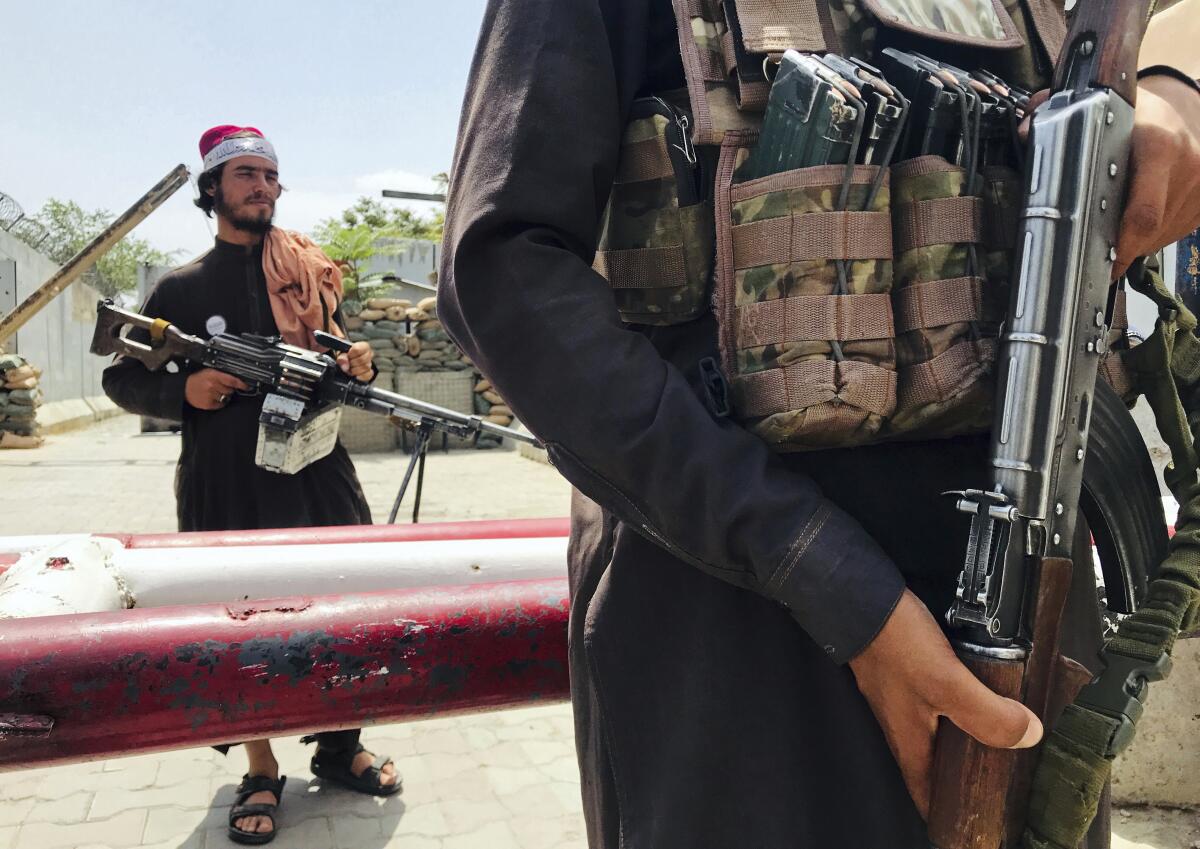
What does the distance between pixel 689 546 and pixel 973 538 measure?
0.26m

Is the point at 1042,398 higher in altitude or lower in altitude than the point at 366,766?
higher

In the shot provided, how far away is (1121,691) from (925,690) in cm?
32

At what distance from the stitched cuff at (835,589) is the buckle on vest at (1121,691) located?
327 mm

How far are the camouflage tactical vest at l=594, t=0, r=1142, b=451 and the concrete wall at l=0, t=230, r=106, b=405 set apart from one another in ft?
54.9

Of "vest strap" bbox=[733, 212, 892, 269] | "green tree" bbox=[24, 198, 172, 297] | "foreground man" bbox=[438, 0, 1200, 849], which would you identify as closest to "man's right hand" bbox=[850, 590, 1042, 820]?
"foreground man" bbox=[438, 0, 1200, 849]

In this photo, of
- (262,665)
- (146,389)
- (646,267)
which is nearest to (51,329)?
(146,389)

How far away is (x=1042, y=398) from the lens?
81cm

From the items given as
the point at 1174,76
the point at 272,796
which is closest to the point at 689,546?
the point at 1174,76

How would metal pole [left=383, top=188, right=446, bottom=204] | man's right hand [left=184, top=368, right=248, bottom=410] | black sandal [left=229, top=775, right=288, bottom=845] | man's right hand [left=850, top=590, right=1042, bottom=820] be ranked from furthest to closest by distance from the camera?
metal pole [left=383, top=188, right=446, bottom=204] → man's right hand [left=184, top=368, right=248, bottom=410] → black sandal [left=229, top=775, right=288, bottom=845] → man's right hand [left=850, top=590, right=1042, bottom=820]

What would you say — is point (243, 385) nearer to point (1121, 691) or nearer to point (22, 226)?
point (1121, 691)

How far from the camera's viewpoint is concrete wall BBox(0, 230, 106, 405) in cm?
1490

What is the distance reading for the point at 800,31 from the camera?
2.80 ft

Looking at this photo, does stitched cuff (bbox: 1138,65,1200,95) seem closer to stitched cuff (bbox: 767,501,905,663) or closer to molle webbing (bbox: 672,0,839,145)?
molle webbing (bbox: 672,0,839,145)

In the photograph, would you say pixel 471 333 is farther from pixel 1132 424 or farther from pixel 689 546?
pixel 1132 424
